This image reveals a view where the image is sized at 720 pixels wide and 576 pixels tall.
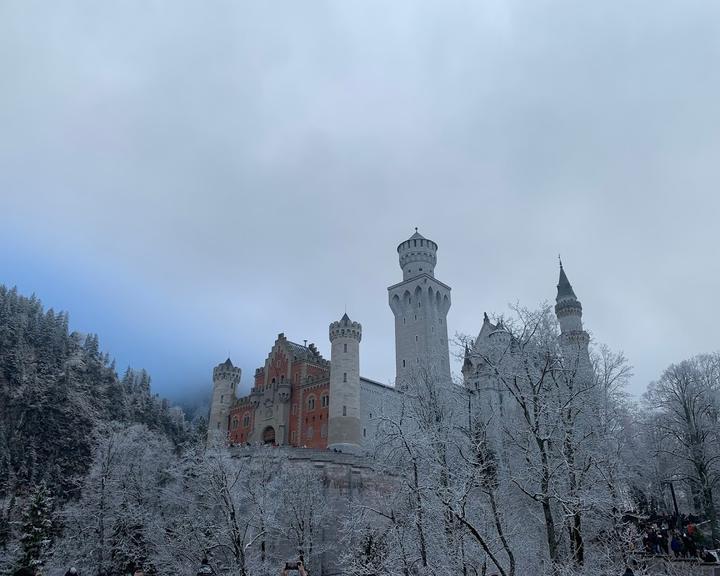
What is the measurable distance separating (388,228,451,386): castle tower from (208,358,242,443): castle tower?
21134 millimetres

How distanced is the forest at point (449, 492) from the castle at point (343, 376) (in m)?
8.83

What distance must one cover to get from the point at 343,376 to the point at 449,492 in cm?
3879

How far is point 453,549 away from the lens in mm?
16328

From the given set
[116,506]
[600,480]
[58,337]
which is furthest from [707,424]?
[58,337]

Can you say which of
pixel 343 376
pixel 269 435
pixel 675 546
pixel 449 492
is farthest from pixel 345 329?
pixel 449 492

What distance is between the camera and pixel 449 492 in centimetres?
1383

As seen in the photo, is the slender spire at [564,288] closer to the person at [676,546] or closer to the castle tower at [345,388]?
the castle tower at [345,388]

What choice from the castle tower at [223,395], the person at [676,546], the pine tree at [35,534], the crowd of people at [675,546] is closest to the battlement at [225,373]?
the castle tower at [223,395]

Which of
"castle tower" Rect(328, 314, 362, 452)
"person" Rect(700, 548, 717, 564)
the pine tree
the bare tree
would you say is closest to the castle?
"castle tower" Rect(328, 314, 362, 452)

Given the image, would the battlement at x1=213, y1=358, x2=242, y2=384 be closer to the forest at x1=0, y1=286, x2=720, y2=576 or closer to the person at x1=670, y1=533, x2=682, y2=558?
the forest at x1=0, y1=286, x2=720, y2=576

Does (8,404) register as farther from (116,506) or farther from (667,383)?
(667,383)

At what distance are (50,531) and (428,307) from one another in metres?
40.0

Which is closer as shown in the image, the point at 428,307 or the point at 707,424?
the point at 707,424

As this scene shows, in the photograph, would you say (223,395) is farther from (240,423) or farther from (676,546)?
(676,546)
